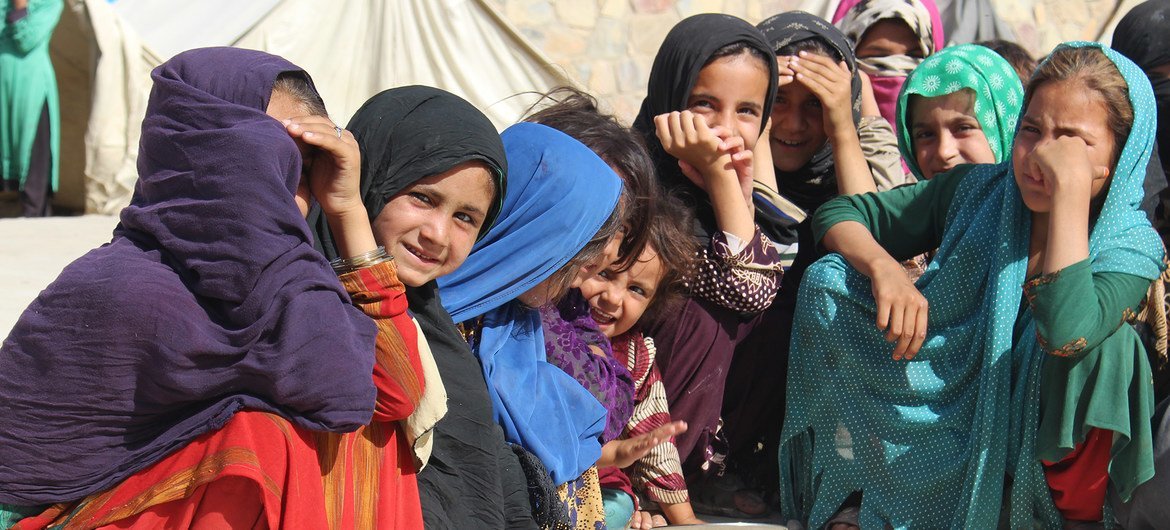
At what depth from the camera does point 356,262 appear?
7.34 ft

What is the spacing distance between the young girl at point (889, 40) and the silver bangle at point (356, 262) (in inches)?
117

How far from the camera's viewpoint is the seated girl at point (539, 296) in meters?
2.71

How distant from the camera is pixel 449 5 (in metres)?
7.55

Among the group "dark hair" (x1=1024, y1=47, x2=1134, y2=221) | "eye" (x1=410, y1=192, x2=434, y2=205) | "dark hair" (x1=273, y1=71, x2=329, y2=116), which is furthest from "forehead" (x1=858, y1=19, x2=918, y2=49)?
"dark hair" (x1=273, y1=71, x2=329, y2=116)

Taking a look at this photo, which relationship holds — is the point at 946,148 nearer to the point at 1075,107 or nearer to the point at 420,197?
the point at 1075,107

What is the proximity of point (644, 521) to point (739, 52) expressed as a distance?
4.38 feet

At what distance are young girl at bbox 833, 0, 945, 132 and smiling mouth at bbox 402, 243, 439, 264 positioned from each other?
2.77 m

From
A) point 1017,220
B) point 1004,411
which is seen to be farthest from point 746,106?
point 1004,411

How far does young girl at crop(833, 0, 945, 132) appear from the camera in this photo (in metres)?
4.80

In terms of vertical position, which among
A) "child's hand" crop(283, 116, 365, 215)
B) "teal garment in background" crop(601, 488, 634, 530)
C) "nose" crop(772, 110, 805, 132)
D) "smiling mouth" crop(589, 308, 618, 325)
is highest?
"child's hand" crop(283, 116, 365, 215)

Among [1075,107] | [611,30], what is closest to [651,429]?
[1075,107]

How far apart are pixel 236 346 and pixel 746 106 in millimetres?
1979

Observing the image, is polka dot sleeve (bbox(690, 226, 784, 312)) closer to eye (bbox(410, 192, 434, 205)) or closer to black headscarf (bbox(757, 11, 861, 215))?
black headscarf (bbox(757, 11, 861, 215))

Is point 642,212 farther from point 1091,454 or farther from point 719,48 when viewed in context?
point 1091,454
